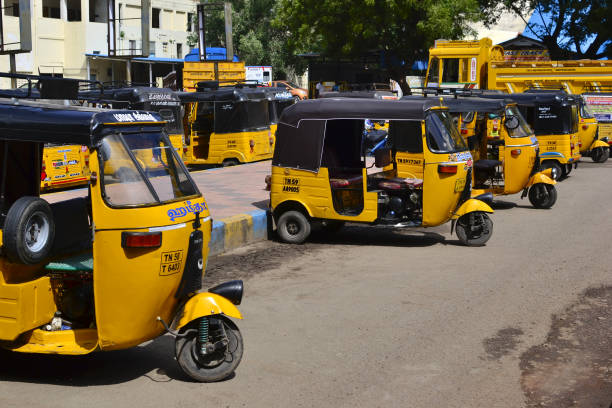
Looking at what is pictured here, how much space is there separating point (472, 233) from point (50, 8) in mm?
43354

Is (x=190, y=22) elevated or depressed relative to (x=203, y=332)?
elevated

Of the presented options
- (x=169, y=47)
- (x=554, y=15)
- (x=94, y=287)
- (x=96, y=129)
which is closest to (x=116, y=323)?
(x=94, y=287)

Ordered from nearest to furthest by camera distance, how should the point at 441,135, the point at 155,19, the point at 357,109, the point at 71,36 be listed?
1. the point at 357,109
2. the point at 441,135
3. the point at 71,36
4. the point at 155,19

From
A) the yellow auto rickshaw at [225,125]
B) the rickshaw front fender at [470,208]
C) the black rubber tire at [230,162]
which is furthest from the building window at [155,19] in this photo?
the rickshaw front fender at [470,208]

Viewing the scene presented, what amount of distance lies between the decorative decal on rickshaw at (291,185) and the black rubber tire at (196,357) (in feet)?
19.7

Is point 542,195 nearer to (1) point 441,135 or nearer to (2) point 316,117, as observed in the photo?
(1) point 441,135

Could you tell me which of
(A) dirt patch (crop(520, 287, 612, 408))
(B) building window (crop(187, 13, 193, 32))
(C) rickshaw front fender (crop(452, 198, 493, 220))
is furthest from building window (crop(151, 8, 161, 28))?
(A) dirt patch (crop(520, 287, 612, 408))

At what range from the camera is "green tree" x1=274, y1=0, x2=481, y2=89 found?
1564 inches

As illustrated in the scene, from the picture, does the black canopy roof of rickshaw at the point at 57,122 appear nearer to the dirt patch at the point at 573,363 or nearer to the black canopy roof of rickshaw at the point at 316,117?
the dirt patch at the point at 573,363

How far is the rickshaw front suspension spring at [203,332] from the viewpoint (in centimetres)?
585

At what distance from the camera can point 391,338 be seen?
724cm

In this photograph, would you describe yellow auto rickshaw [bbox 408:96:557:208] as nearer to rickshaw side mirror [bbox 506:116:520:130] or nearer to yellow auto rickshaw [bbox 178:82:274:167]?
rickshaw side mirror [bbox 506:116:520:130]

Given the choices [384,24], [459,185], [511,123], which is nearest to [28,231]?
[459,185]

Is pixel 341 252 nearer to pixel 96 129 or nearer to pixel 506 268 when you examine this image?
pixel 506 268
